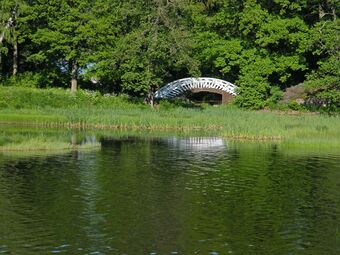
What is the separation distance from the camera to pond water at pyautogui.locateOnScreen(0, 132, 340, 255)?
17.5 metres

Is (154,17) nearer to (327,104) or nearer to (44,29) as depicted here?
(44,29)

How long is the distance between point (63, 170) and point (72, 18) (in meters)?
37.5

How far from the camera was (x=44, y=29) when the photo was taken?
64.3m

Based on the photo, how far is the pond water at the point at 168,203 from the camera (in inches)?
689

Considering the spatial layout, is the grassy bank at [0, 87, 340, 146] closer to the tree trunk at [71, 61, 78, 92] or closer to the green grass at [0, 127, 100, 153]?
the tree trunk at [71, 61, 78, 92]

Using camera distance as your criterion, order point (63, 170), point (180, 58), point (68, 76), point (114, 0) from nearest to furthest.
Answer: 1. point (63, 170)
2. point (180, 58)
3. point (114, 0)
4. point (68, 76)

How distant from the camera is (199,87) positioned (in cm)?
6781

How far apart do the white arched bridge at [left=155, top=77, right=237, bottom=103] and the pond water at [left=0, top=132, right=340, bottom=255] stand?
31458 mm

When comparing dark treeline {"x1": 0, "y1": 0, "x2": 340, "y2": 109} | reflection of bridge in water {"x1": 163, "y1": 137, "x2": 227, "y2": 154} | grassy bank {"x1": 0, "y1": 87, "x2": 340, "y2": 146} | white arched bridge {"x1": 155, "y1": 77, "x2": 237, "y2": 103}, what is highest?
dark treeline {"x1": 0, "y1": 0, "x2": 340, "y2": 109}

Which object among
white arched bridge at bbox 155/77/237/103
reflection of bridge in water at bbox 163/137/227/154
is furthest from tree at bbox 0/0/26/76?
reflection of bridge in water at bbox 163/137/227/154

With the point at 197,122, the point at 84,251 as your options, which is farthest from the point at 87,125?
the point at 84,251

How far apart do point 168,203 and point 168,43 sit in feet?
130

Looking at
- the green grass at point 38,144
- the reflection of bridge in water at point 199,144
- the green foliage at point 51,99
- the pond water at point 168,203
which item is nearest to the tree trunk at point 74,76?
the green foliage at point 51,99

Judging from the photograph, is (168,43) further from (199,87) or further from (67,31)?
(67,31)
